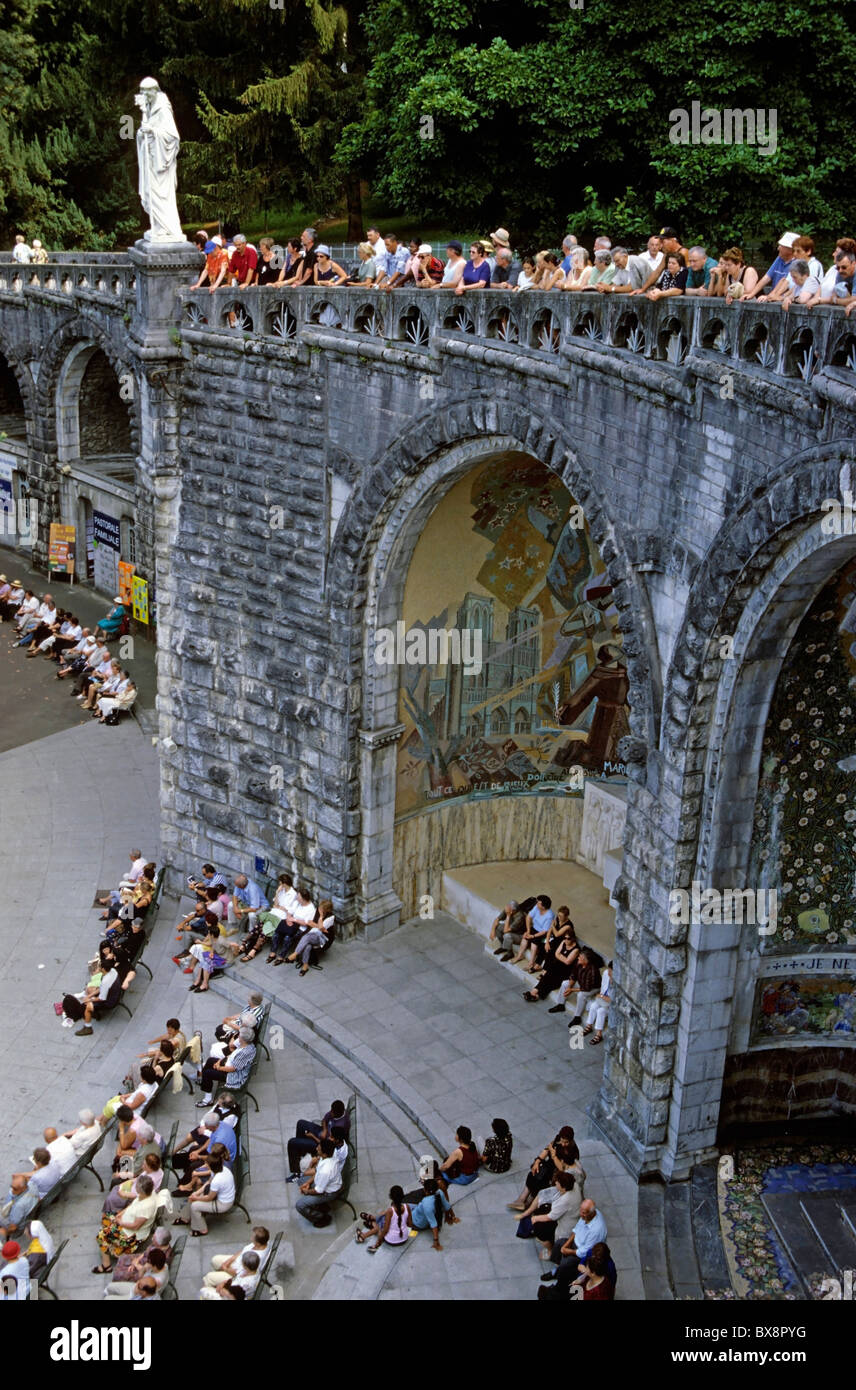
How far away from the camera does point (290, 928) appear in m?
21.3

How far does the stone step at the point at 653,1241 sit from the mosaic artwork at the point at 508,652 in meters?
7.48

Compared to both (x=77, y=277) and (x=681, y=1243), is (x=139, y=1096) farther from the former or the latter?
(x=77, y=277)

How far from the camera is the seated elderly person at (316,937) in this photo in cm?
2103

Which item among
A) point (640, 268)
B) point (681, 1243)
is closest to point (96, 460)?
point (640, 268)

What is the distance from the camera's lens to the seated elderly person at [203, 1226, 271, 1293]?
14.8m

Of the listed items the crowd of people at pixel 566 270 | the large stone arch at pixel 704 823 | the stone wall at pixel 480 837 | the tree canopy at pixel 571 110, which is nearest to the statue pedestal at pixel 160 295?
the crowd of people at pixel 566 270

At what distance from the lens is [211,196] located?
3878 cm

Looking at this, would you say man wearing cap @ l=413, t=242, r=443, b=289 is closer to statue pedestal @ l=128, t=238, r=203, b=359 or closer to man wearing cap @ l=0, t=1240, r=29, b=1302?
statue pedestal @ l=128, t=238, r=203, b=359

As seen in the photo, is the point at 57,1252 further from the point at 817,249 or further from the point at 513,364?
the point at 817,249

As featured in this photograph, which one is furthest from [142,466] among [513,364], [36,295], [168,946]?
[513,364]

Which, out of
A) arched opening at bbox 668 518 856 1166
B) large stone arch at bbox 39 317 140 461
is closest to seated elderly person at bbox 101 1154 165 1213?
arched opening at bbox 668 518 856 1166

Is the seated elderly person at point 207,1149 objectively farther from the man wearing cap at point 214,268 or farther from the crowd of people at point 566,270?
the man wearing cap at point 214,268

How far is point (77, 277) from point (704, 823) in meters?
27.8

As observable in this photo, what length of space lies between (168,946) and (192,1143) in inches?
220
